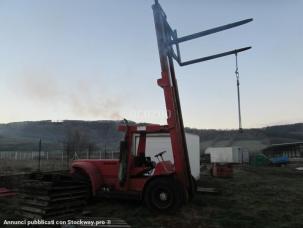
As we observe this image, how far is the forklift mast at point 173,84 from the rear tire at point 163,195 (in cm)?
45

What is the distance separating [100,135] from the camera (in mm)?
88250

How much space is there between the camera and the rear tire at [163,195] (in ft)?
29.8

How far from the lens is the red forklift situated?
364 inches

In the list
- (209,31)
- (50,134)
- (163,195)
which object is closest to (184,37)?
(209,31)

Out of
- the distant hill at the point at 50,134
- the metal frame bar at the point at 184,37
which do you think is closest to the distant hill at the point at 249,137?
the distant hill at the point at 50,134

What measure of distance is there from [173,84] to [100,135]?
79.4m

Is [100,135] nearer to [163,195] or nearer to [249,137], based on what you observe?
[249,137]


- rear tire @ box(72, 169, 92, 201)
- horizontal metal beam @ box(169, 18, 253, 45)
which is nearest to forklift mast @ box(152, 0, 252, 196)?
horizontal metal beam @ box(169, 18, 253, 45)

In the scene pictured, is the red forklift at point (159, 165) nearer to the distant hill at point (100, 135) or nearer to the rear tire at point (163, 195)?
the rear tire at point (163, 195)

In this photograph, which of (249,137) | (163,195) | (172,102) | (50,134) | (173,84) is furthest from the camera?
(50,134)

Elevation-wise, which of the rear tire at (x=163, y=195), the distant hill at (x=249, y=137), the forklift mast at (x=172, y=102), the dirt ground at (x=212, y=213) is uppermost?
the distant hill at (x=249, y=137)

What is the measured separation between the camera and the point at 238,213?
9719 mm

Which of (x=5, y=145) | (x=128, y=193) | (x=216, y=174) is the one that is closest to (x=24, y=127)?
(x=5, y=145)

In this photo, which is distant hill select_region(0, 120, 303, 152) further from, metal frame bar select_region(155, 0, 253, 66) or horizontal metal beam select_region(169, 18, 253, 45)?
horizontal metal beam select_region(169, 18, 253, 45)
